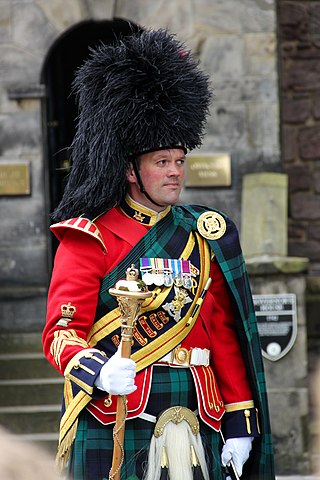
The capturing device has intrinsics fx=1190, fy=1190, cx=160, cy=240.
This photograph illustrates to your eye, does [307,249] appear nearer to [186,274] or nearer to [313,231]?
[313,231]

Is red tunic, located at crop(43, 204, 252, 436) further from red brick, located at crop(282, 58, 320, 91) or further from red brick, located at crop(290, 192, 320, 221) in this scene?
red brick, located at crop(282, 58, 320, 91)

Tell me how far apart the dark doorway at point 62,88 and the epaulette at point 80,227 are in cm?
591

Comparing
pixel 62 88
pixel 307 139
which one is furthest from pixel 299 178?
pixel 62 88

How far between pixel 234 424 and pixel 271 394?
348cm

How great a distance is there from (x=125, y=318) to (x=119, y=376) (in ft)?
0.61

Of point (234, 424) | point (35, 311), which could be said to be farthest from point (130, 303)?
point (35, 311)

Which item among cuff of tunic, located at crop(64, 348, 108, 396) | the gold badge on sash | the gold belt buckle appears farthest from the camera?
the gold badge on sash

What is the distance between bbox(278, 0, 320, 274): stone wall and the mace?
25.6ft

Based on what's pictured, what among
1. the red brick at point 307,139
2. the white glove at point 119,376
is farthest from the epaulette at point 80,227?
the red brick at point 307,139

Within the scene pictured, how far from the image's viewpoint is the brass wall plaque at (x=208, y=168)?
9586 mm

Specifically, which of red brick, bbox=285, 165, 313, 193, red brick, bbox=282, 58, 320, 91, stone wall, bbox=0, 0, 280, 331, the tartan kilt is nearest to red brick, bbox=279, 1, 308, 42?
red brick, bbox=282, 58, 320, 91

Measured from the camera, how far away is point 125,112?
13.4ft

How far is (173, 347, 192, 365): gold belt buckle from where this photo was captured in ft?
13.3

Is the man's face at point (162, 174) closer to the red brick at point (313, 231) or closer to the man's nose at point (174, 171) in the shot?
the man's nose at point (174, 171)
